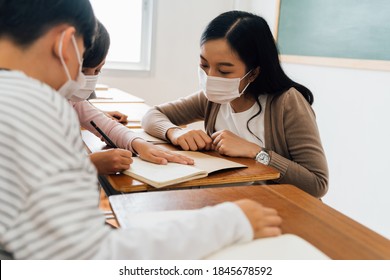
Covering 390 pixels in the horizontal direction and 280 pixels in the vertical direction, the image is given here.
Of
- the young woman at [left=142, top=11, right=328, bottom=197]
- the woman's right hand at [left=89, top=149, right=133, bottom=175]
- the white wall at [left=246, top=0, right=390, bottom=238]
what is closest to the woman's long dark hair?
the young woman at [left=142, top=11, right=328, bottom=197]

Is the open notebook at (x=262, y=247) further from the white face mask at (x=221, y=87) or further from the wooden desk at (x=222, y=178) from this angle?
the white face mask at (x=221, y=87)

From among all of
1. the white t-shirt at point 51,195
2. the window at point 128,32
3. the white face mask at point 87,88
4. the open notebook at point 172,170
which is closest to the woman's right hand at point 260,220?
the white t-shirt at point 51,195

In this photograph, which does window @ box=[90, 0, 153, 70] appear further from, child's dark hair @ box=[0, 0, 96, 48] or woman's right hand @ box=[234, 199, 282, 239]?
woman's right hand @ box=[234, 199, 282, 239]

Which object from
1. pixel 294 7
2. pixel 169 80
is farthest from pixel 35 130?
pixel 169 80

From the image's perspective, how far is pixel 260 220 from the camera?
0.63m

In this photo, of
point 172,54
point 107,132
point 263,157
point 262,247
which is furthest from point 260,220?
point 172,54

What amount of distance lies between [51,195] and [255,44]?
1.06 metres

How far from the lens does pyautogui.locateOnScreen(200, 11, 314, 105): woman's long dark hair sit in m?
1.35

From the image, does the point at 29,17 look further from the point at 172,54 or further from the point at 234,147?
the point at 172,54

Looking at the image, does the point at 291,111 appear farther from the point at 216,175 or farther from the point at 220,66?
the point at 216,175

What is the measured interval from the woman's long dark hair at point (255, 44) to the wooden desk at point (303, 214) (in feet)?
1.93

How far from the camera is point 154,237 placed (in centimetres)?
54

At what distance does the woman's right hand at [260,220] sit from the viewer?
2.03ft
